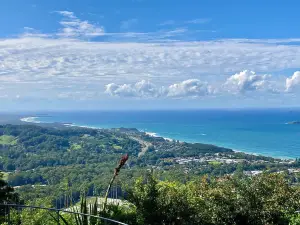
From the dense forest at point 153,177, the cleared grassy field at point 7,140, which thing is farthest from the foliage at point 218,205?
the cleared grassy field at point 7,140

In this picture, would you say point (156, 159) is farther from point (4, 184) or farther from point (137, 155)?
point (4, 184)

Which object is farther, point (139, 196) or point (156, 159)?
point (156, 159)

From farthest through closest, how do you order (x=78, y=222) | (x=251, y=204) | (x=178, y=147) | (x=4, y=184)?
(x=178, y=147) < (x=4, y=184) < (x=251, y=204) < (x=78, y=222)

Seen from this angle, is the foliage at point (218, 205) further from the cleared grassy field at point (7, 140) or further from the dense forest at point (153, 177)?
the cleared grassy field at point (7, 140)

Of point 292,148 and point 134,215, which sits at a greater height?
point 134,215

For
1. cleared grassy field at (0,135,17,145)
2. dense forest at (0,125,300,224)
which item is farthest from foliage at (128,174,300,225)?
cleared grassy field at (0,135,17,145)

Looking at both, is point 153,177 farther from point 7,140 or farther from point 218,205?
point 7,140

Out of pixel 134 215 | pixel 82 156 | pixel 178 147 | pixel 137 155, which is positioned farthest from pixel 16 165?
pixel 134 215

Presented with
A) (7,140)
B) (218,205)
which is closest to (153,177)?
(218,205)

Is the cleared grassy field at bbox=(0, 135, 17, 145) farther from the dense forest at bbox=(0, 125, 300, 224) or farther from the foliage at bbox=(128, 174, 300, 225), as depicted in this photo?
the foliage at bbox=(128, 174, 300, 225)
